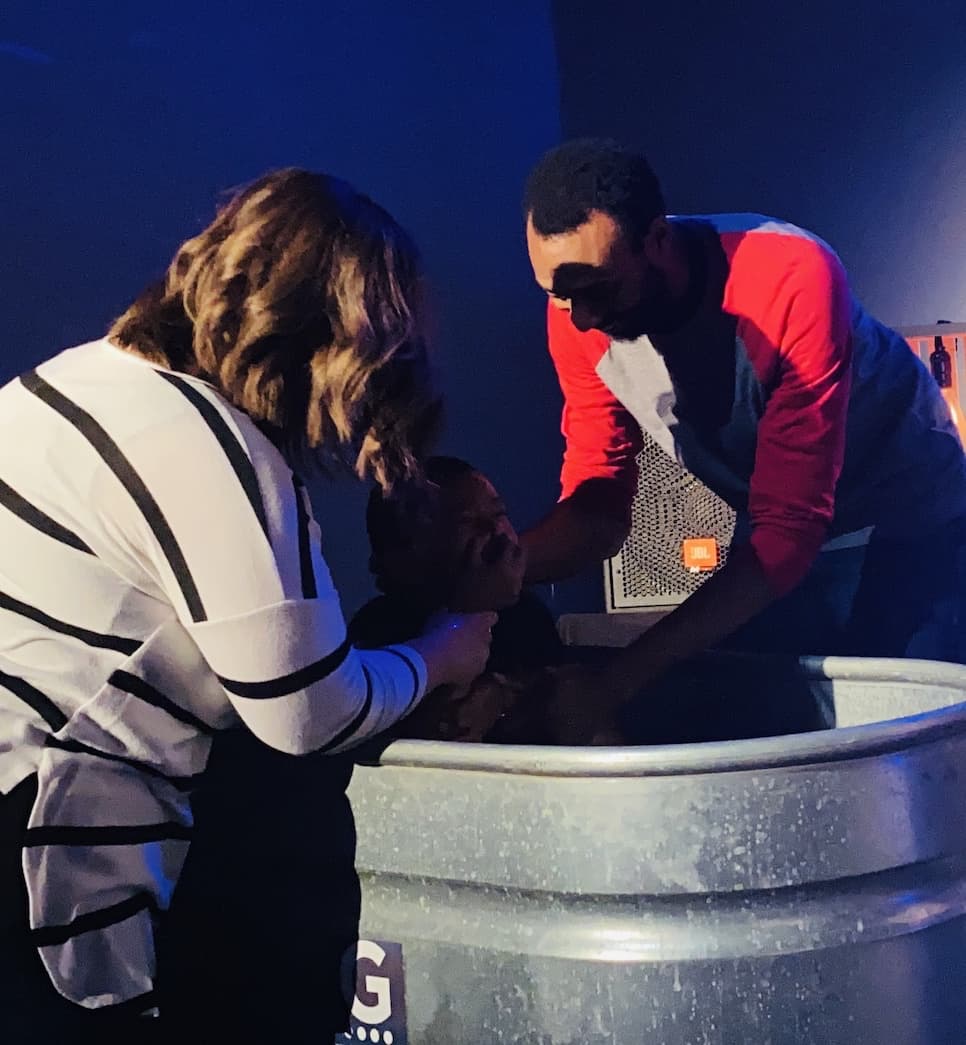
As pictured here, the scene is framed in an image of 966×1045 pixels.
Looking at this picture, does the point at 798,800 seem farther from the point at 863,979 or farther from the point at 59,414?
the point at 59,414

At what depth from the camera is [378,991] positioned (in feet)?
2.07

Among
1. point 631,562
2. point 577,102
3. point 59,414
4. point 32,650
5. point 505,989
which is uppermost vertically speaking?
point 577,102

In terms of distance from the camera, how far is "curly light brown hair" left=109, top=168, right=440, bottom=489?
675mm

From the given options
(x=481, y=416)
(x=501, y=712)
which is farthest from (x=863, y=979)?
(x=481, y=416)

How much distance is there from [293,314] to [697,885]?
1.25 ft

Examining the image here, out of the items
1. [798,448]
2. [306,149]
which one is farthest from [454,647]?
[306,149]

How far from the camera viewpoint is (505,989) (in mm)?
597

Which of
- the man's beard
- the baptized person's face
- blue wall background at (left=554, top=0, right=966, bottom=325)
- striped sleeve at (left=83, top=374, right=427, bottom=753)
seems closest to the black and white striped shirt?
striped sleeve at (left=83, top=374, right=427, bottom=753)

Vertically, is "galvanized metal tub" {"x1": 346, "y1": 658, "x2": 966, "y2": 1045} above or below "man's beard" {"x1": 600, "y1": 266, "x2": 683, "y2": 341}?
below

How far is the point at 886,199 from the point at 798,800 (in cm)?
174

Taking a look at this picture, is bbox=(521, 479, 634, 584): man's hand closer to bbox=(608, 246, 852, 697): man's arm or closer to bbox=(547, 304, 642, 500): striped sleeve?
bbox=(547, 304, 642, 500): striped sleeve

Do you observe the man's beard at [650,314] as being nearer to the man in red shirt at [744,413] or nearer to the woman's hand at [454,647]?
the man in red shirt at [744,413]

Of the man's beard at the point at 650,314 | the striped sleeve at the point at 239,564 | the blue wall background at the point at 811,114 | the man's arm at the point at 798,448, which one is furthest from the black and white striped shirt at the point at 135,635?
the blue wall background at the point at 811,114

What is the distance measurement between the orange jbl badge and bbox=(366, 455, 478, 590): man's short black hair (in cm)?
88
